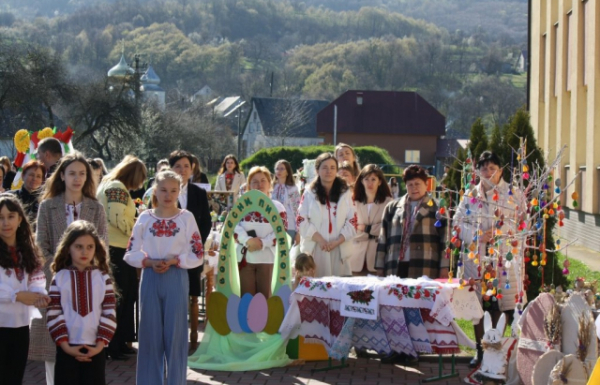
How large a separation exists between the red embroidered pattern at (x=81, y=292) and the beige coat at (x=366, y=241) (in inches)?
164

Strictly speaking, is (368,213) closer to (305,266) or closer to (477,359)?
(305,266)

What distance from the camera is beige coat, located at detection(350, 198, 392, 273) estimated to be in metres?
10.1

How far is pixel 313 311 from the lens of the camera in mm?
8734

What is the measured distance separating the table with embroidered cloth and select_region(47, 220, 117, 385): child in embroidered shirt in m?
2.62

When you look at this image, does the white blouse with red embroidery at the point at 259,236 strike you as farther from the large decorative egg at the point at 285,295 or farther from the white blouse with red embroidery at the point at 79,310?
the white blouse with red embroidery at the point at 79,310

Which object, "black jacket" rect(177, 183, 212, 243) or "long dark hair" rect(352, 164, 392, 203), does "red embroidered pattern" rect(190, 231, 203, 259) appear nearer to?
"black jacket" rect(177, 183, 212, 243)

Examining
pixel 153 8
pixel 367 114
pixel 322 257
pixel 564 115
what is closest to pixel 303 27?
pixel 153 8

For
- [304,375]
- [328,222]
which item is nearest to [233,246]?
[328,222]

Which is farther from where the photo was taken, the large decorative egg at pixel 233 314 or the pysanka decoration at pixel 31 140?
the pysanka decoration at pixel 31 140

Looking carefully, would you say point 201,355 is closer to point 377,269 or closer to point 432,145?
point 377,269

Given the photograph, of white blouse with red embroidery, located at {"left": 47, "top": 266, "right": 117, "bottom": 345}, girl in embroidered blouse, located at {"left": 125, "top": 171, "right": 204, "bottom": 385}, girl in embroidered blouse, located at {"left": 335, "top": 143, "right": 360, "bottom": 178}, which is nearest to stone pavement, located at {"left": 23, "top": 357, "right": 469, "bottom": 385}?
girl in embroidered blouse, located at {"left": 125, "top": 171, "right": 204, "bottom": 385}

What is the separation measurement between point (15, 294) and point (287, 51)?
168 meters

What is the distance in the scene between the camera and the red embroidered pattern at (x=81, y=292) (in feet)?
20.7

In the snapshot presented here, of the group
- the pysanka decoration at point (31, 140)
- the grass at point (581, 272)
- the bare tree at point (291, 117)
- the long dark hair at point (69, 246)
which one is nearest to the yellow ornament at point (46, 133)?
the pysanka decoration at point (31, 140)
